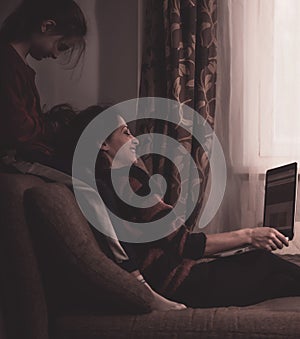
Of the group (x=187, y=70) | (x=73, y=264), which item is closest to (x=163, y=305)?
(x=73, y=264)

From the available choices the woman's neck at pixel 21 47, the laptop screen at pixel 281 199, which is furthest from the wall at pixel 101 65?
the laptop screen at pixel 281 199

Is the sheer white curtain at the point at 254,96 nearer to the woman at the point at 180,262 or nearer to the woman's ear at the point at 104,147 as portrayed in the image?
the woman at the point at 180,262

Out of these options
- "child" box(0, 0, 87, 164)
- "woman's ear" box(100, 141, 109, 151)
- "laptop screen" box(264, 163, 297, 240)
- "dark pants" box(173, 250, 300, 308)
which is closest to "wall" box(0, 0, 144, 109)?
"child" box(0, 0, 87, 164)

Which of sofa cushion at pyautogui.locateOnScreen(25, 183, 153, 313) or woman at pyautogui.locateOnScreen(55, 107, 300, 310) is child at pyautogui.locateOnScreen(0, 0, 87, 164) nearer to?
woman at pyautogui.locateOnScreen(55, 107, 300, 310)

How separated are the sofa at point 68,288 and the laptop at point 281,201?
0.67 m

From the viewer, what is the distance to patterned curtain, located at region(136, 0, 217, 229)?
214 centimetres

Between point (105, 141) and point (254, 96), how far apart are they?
877 millimetres

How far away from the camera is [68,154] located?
1577 mm

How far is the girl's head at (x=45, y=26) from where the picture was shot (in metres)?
2.10

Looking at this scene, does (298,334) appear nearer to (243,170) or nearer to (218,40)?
(243,170)

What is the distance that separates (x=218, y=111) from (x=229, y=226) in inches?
17.7

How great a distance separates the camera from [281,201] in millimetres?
1893

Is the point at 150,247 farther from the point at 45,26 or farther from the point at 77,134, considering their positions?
the point at 45,26

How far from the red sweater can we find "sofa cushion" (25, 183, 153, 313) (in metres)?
0.79
